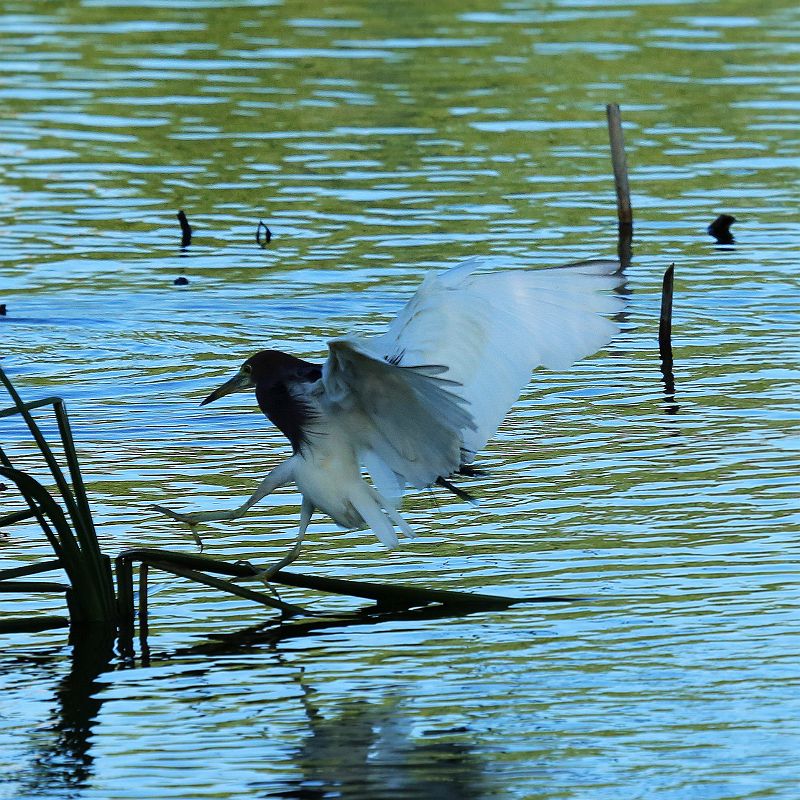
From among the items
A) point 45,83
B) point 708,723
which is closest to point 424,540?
point 708,723

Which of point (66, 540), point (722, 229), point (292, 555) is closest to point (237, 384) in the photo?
point (292, 555)

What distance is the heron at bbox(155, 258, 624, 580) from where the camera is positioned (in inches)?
240

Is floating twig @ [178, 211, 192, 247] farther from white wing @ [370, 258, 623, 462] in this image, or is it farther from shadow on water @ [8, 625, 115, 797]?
shadow on water @ [8, 625, 115, 797]

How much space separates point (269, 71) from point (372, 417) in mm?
14916

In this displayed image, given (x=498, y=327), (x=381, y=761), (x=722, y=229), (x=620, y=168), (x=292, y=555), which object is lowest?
(x=381, y=761)

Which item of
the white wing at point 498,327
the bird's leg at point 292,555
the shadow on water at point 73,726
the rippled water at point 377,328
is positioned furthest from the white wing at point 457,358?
the shadow on water at point 73,726

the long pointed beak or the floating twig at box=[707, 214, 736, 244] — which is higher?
the long pointed beak

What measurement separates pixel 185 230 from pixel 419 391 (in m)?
8.23

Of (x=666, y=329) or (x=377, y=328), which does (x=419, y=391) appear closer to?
(x=666, y=329)

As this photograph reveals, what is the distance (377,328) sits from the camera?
11.2 meters

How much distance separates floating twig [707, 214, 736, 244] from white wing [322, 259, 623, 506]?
23.6 feet

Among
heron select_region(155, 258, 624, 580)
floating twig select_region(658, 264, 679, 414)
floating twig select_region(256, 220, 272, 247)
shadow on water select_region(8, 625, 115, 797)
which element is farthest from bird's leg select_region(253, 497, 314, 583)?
floating twig select_region(256, 220, 272, 247)

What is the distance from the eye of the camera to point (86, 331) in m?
11.4

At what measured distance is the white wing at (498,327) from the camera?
21.0 ft
